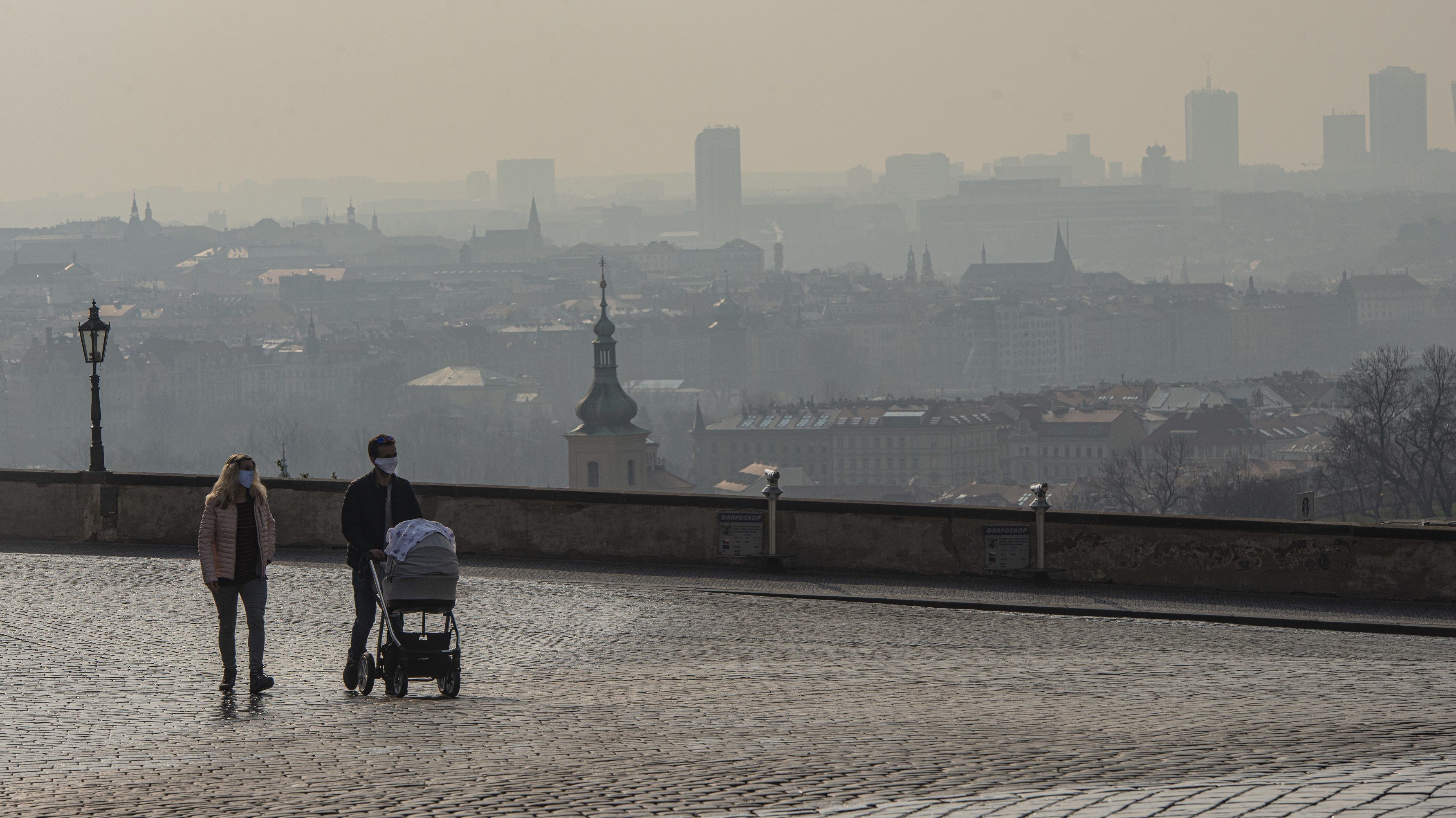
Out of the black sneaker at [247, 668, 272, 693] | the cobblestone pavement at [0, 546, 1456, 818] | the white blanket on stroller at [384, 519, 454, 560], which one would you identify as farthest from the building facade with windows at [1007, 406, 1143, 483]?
the black sneaker at [247, 668, 272, 693]

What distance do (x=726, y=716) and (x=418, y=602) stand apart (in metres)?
1.59

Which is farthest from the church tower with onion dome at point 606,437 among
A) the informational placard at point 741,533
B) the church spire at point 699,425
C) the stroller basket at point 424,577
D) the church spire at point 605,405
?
the stroller basket at point 424,577

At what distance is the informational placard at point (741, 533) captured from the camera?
1465 centimetres

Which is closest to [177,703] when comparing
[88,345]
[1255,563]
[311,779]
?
[311,779]

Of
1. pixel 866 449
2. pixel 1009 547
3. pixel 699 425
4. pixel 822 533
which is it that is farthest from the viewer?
pixel 866 449

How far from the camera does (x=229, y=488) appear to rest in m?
9.21

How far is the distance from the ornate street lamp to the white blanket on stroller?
873cm

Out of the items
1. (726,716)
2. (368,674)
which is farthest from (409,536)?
(726,716)

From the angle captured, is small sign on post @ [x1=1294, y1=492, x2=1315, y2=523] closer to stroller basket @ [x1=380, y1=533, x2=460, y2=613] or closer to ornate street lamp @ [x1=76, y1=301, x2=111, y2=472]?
stroller basket @ [x1=380, y1=533, x2=460, y2=613]

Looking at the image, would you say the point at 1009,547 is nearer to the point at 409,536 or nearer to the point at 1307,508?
the point at 1307,508

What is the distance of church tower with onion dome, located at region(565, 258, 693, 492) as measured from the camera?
7431 cm

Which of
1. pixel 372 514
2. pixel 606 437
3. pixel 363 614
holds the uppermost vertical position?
pixel 606 437

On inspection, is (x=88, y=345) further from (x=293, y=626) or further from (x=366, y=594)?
(x=366, y=594)

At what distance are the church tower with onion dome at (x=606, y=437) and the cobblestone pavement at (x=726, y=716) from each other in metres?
61.3
